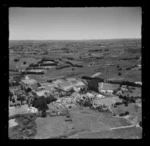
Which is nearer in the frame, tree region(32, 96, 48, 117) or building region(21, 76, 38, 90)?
tree region(32, 96, 48, 117)

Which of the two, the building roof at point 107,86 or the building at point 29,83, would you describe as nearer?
the building roof at point 107,86

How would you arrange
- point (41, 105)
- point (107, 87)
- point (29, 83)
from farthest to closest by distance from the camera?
point (29, 83), point (107, 87), point (41, 105)

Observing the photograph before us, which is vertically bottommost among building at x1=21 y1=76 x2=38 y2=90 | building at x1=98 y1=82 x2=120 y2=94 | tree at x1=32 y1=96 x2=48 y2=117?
tree at x1=32 y1=96 x2=48 y2=117

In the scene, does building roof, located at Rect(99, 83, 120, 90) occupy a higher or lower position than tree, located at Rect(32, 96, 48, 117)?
higher

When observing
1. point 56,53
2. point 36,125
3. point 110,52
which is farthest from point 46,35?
point 36,125

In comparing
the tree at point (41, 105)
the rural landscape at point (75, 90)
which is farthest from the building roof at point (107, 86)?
the tree at point (41, 105)

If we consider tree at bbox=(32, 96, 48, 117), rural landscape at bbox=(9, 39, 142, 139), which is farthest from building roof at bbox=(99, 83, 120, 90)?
tree at bbox=(32, 96, 48, 117)

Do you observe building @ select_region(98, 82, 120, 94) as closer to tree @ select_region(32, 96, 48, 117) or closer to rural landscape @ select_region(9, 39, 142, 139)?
rural landscape @ select_region(9, 39, 142, 139)

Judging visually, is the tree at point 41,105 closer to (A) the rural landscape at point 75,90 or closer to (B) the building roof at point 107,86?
(A) the rural landscape at point 75,90

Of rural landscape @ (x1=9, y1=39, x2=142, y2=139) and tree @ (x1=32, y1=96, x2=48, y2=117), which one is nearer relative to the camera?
rural landscape @ (x1=9, y1=39, x2=142, y2=139)

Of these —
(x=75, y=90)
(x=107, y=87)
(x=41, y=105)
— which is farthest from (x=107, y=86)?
(x=41, y=105)

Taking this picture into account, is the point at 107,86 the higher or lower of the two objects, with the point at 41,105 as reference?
higher

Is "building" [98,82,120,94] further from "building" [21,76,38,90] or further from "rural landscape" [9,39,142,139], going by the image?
"building" [21,76,38,90]

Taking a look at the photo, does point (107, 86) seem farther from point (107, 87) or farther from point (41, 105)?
point (41, 105)
